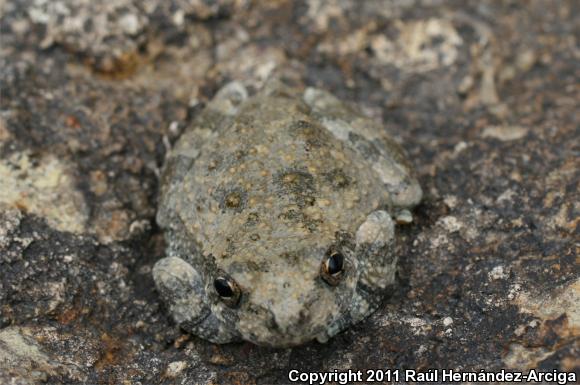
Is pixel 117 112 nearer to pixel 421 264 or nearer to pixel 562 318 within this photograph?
pixel 421 264

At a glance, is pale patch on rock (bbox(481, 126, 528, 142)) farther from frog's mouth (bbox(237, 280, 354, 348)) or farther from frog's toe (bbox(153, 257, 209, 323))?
frog's toe (bbox(153, 257, 209, 323))

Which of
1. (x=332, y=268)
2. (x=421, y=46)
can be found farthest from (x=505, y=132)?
(x=332, y=268)

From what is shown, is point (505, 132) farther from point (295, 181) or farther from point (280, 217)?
point (280, 217)

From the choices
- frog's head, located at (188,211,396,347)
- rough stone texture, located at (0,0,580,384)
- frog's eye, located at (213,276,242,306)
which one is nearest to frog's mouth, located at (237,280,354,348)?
frog's head, located at (188,211,396,347)

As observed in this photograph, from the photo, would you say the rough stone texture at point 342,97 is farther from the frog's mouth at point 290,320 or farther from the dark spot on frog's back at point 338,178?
the dark spot on frog's back at point 338,178

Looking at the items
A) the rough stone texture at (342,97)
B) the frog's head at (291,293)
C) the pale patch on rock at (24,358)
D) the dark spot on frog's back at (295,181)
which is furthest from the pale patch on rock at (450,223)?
the pale patch on rock at (24,358)

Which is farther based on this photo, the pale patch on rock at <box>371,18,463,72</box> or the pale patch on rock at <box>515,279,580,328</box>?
the pale patch on rock at <box>371,18,463,72</box>
